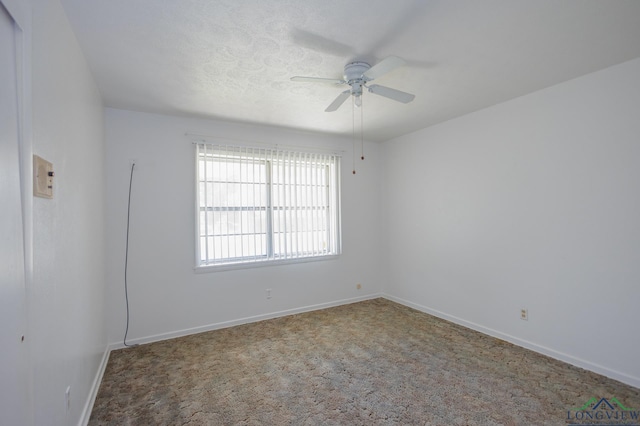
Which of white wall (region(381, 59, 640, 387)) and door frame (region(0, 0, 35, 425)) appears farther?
white wall (region(381, 59, 640, 387))

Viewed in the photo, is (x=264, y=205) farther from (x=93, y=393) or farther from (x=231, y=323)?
(x=93, y=393)

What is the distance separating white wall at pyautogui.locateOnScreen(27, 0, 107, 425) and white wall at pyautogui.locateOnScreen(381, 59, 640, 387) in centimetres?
373

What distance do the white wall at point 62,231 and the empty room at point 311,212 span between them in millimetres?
23

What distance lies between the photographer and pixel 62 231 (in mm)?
1664

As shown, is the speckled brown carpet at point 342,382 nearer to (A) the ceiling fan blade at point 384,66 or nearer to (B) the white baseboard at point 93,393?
(B) the white baseboard at point 93,393

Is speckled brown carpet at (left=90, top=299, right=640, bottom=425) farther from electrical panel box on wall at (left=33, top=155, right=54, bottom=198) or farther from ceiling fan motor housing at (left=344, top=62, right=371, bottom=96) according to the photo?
ceiling fan motor housing at (left=344, top=62, right=371, bottom=96)

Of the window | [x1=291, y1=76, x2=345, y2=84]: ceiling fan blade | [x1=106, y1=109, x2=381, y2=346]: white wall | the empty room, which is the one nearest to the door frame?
the empty room

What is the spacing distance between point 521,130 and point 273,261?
322cm

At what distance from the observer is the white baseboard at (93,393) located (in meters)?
1.99

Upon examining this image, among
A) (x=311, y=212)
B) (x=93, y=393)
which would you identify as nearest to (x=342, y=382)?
(x=93, y=393)

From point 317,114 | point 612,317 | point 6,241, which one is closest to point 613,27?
point 612,317

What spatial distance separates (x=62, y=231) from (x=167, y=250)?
185 cm

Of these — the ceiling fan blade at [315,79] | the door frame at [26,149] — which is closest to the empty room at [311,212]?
the door frame at [26,149]

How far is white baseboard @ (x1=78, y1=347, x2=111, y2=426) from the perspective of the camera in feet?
6.53
